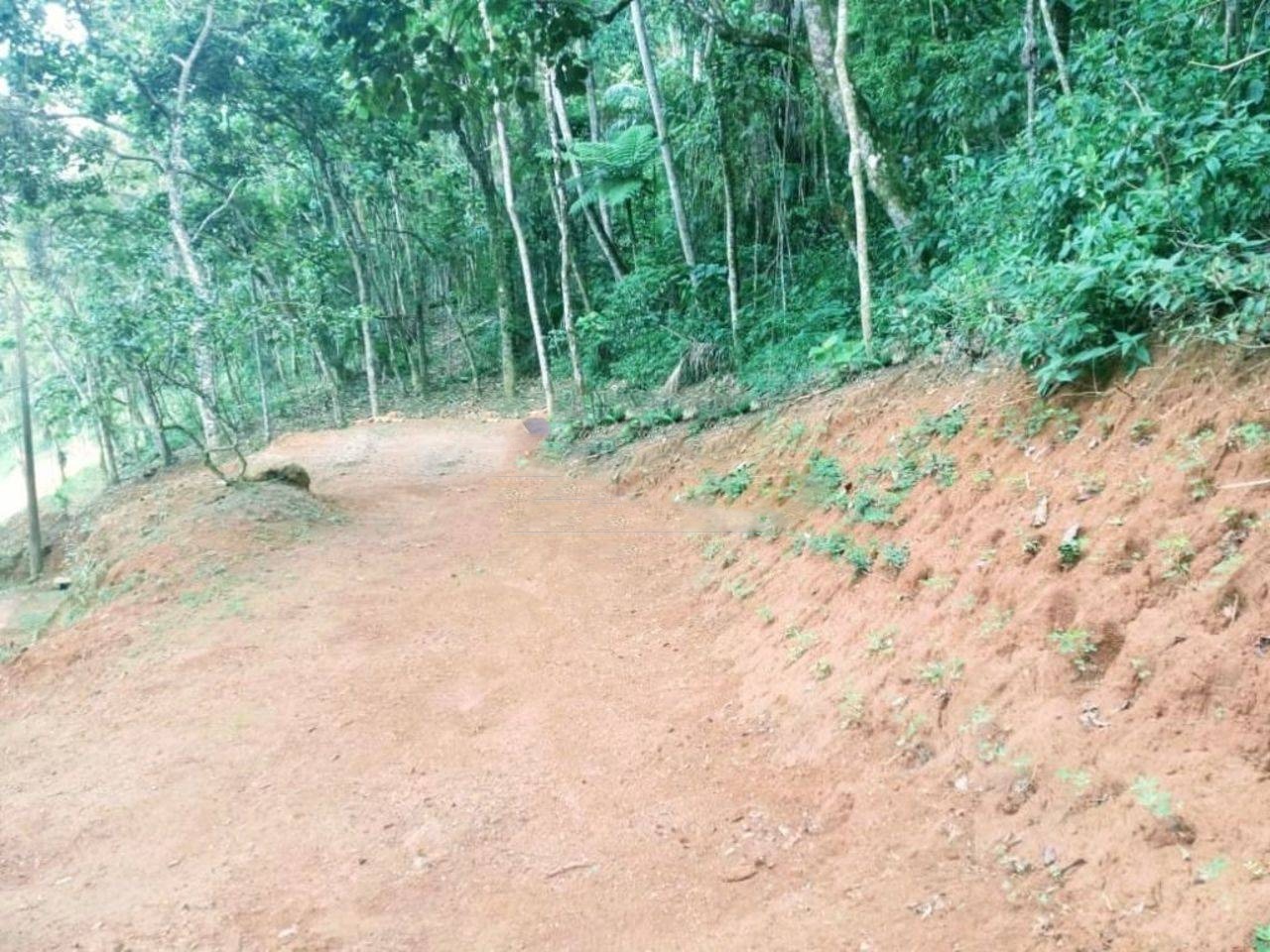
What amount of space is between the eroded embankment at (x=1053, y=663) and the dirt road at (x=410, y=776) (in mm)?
427

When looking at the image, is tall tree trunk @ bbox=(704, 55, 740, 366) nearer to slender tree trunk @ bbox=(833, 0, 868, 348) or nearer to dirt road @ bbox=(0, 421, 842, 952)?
slender tree trunk @ bbox=(833, 0, 868, 348)

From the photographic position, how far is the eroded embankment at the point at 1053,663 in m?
2.40

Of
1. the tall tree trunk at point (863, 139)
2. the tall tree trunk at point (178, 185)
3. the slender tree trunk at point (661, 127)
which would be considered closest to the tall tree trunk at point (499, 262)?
the tall tree trunk at point (178, 185)

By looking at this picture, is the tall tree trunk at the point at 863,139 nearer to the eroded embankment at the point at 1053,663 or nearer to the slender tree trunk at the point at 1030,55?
the slender tree trunk at the point at 1030,55

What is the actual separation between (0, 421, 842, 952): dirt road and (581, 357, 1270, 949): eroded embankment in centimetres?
43

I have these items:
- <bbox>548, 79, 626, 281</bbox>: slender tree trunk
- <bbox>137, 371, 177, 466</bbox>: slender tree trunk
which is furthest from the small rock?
<bbox>137, 371, 177, 466</bbox>: slender tree trunk

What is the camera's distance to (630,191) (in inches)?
567

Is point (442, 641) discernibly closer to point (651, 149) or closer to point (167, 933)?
point (167, 933)

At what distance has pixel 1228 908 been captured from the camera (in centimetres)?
209

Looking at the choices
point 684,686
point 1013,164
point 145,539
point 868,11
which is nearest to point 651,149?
point 868,11

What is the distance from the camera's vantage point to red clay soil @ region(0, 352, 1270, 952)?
103 inches

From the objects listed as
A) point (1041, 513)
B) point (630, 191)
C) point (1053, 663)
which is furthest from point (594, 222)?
point (1053, 663)

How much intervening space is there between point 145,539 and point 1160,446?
9.71 m

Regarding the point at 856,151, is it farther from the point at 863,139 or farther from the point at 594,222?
the point at 594,222
